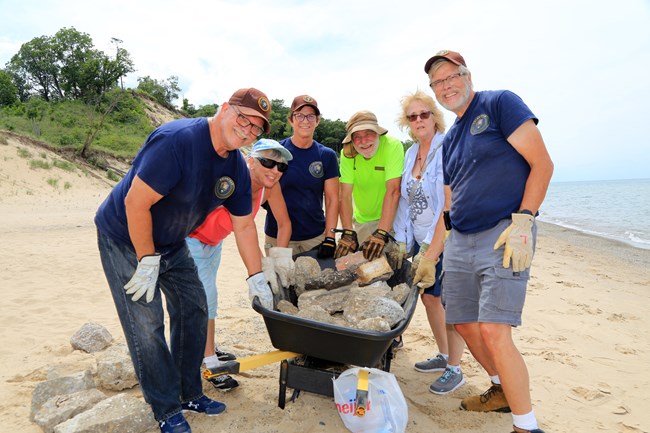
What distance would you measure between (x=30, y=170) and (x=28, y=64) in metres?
27.0

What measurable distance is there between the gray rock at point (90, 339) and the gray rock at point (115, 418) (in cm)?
108

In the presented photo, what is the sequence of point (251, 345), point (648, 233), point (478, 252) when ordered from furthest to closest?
1. point (648, 233)
2. point (251, 345)
3. point (478, 252)

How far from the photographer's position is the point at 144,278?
6.73 feet

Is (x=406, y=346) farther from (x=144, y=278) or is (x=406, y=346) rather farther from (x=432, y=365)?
(x=144, y=278)

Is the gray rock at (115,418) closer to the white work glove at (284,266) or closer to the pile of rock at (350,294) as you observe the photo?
the pile of rock at (350,294)

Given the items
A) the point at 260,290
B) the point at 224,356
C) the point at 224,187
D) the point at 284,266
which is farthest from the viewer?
the point at 224,356

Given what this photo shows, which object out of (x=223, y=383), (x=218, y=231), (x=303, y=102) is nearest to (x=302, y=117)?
(x=303, y=102)

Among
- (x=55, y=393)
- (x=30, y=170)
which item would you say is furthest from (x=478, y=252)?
(x=30, y=170)

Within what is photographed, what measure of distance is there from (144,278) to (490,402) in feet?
6.80

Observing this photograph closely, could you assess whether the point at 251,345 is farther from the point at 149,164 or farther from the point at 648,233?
the point at 648,233

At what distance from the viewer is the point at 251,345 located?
3.47 m

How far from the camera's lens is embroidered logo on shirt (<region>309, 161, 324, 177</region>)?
10.8ft

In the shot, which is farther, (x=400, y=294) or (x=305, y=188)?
(x=305, y=188)

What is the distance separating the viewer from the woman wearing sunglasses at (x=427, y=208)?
2.87 meters
